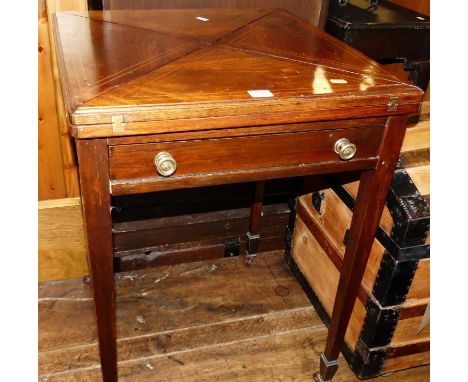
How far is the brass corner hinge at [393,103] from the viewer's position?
3.52 feet

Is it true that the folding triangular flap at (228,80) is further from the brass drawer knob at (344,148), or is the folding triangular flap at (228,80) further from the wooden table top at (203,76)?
the brass drawer knob at (344,148)

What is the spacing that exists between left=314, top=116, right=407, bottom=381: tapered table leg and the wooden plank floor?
0.63 feet

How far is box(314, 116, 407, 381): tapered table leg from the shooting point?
116cm

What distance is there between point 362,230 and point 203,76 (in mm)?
584

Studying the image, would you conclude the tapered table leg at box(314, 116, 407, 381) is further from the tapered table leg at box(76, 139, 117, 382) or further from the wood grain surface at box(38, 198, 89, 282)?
the wood grain surface at box(38, 198, 89, 282)

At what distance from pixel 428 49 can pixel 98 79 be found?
1256 mm

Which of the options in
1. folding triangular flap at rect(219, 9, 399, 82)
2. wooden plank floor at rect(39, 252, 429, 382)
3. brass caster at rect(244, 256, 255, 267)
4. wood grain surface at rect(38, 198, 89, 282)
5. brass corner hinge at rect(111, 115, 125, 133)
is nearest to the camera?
brass corner hinge at rect(111, 115, 125, 133)

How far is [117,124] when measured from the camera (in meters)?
0.90

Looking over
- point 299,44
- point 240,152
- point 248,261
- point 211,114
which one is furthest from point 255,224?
point 211,114

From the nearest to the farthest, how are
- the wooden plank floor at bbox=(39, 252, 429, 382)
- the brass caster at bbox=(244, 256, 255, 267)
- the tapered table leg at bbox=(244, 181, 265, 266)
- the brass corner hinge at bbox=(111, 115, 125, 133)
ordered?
1. the brass corner hinge at bbox=(111, 115, 125, 133)
2. the wooden plank floor at bbox=(39, 252, 429, 382)
3. the tapered table leg at bbox=(244, 181, 265, 266)
4. the brass caster at bbox=(244, 256, 255, 267)

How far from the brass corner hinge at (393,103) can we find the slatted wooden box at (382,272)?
0.30m

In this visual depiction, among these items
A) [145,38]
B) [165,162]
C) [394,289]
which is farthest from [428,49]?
[165,162]

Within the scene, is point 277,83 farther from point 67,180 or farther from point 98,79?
point 67,180

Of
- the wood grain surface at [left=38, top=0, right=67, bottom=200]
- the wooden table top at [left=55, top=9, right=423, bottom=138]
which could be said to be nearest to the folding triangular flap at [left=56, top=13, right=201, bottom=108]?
the wooden table top at [left=55, top=9, right=423, bottom=138]
